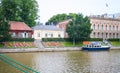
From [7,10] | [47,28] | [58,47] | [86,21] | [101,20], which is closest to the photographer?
[58,47]

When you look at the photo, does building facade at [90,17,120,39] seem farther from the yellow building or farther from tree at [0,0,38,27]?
tree at [0,0,38,27]

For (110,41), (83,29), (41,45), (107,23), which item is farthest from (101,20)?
(41,45)

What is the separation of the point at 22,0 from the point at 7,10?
576 centimetres

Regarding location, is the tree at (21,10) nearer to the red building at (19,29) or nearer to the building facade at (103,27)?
the red building at (19,29)

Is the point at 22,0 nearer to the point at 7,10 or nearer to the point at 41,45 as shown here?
the point at 7,10

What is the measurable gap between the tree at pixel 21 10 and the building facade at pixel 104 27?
19.9 meters

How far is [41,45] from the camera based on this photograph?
60.8m

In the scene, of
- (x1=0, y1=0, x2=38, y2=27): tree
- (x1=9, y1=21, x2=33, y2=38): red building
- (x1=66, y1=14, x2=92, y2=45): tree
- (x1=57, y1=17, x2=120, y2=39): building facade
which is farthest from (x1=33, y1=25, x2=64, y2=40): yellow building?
(x1=66, y1=14, x2=92, y2=45): tree

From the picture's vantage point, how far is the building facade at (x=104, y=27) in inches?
3132

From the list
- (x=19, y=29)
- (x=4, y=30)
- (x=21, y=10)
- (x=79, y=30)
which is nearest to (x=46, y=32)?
(x=21, y=10)

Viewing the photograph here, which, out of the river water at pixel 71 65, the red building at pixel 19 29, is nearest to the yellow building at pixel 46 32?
the red building at pixel 19 29

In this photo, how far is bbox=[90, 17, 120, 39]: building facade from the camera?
79.6 metres

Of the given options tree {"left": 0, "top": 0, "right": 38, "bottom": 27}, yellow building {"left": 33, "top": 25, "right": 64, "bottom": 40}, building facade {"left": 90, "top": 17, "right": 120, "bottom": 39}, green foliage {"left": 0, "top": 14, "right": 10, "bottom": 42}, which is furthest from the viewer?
building facade {"left": 90, "top": 17, "right": 120, "bottom": 39}

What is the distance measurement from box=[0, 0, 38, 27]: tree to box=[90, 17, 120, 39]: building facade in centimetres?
1993
